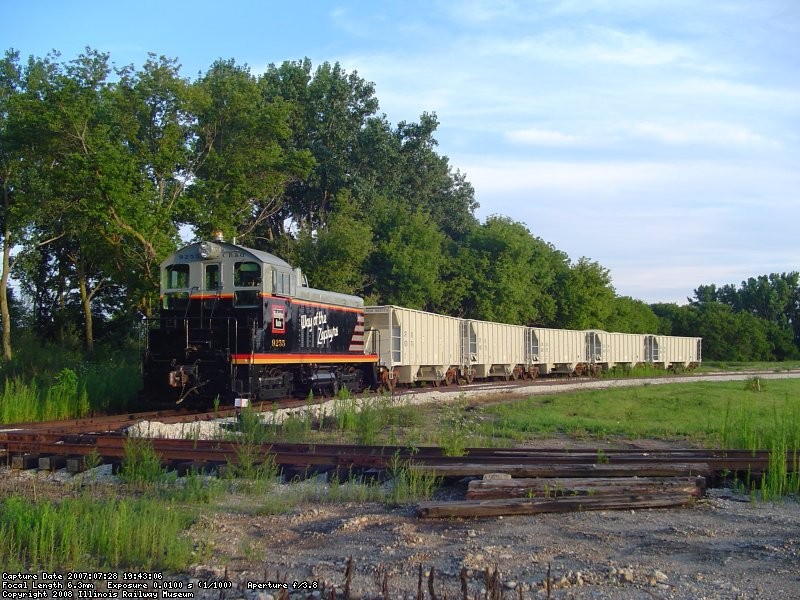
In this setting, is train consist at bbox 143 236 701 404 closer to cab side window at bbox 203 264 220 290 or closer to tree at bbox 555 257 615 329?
cab side window at bbox 203 264 220 290

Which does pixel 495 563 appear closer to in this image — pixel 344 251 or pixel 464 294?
pixel 344 251

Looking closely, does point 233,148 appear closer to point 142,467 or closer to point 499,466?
point 142,467

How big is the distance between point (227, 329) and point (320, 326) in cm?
364

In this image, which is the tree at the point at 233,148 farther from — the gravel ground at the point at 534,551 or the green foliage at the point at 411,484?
the gravel ground at the point at 534,551

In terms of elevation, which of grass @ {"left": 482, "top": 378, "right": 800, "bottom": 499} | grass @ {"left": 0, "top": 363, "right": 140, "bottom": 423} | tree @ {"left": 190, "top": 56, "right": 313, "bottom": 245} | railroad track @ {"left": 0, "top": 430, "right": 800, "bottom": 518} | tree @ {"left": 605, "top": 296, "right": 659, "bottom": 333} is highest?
tree @ {"left": 190, "top": 56, "right": 313, "bottom": 245}

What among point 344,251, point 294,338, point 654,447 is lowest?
point 654,447

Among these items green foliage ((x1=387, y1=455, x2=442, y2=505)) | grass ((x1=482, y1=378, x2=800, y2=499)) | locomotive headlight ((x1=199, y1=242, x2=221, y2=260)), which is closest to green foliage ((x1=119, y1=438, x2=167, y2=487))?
green foliage ((x1=387, y1=455, x2=442, y2=505))

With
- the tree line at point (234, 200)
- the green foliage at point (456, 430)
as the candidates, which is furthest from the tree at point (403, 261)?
the green foliage at point (456, 430)

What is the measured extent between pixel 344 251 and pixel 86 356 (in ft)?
34.8

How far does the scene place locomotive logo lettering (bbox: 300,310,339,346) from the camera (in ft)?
59.5

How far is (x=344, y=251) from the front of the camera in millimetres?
31906

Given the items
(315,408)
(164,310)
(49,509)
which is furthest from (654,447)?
(164,310)

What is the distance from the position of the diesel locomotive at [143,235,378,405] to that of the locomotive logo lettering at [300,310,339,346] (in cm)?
7

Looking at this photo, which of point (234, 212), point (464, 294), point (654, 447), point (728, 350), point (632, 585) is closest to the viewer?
point (632, 585)
